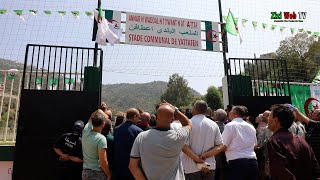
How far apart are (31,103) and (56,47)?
1311mm

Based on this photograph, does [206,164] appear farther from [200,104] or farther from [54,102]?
[54,102]

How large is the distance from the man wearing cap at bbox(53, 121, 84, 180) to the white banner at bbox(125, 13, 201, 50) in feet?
13.3

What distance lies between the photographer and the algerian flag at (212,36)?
812cm

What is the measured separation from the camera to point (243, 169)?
365 centimetres

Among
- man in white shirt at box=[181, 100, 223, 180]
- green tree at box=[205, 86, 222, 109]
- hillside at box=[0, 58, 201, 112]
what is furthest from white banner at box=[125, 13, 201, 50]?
hillside at box=[0, 58, 201, 112]

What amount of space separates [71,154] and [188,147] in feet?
5.90

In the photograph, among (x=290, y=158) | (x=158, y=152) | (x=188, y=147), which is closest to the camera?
(x=290, y=158)

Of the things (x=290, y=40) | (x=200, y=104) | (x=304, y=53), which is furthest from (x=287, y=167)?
(x=290, y=40)

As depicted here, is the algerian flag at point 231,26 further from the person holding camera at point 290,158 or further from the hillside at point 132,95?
the hillside at point 132,95

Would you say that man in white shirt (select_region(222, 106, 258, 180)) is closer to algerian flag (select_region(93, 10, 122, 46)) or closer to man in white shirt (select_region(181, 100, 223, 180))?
man in white shirt (select_region(181, 100, 223, 180))

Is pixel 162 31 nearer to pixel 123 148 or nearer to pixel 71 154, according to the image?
pixel 71 154

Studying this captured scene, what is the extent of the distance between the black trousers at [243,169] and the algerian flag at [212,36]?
197 inches

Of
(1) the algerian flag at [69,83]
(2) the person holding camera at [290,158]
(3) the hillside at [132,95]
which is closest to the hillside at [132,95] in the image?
(3) the hillside at [132,95]

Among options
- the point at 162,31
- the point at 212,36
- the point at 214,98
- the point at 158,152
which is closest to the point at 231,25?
the point at 212,36
